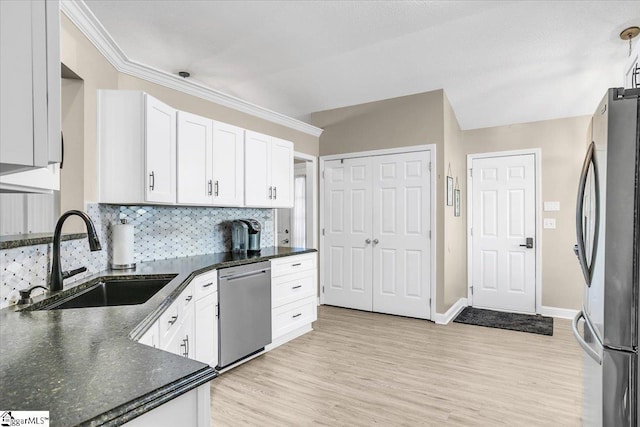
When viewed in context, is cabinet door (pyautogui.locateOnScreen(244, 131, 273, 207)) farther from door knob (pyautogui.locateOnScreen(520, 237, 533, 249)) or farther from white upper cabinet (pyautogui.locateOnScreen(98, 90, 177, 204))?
door knob (pyautogui.locateOnScreen(520, 237, 533, 249))

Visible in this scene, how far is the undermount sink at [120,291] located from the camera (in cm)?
202

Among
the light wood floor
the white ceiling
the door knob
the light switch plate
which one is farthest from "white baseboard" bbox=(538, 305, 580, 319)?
the white ceiling

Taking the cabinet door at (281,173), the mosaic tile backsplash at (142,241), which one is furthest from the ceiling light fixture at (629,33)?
the mosaic tile backsplash at (142,241)

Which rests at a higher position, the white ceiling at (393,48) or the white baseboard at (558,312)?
the white ceiling at (393,48)

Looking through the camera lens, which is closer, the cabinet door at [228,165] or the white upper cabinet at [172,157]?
the white upper cabinet at [172,157]

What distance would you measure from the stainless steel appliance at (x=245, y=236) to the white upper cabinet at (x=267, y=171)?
0.71 ft

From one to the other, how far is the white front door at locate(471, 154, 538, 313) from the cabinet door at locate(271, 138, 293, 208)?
276 centimetres

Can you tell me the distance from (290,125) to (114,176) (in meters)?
2.55

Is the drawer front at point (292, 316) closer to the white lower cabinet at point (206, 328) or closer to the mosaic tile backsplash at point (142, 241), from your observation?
the white lower cabinet at point (206, 328)

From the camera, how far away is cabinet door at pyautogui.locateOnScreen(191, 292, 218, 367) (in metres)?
2.50

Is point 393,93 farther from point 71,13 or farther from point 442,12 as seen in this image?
point 71,13

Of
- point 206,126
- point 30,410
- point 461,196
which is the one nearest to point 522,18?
point 461,196

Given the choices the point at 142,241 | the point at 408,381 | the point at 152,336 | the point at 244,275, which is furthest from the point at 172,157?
the point at 408,381

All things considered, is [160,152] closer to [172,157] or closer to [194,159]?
[172,157]
